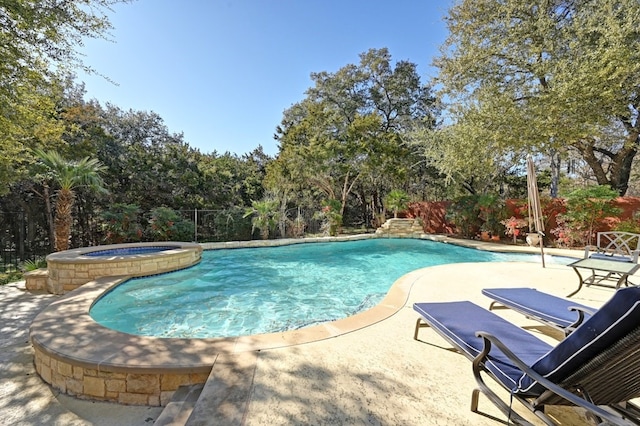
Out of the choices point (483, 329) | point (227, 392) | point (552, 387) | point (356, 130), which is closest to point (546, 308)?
point (483, 329)

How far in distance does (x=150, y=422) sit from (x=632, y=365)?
10.7 ft

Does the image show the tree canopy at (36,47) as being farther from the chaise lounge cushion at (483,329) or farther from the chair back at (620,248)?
the chair back at (620,248)

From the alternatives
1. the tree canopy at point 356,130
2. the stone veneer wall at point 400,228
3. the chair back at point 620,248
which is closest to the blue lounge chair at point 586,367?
the chair back at point 620,248

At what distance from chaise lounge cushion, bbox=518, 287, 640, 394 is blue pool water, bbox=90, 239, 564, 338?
11.3 ft

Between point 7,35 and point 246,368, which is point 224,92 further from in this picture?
point 246,368

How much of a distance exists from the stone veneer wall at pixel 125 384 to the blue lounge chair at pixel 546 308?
3261 millimetres

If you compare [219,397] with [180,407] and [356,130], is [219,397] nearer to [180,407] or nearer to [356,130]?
[180,407]

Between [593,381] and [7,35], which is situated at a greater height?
[7,35]

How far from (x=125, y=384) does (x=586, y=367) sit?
342 cm

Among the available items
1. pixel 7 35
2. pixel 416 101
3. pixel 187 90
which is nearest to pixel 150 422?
pixel 7 35

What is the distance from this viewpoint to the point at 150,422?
7.82 ft

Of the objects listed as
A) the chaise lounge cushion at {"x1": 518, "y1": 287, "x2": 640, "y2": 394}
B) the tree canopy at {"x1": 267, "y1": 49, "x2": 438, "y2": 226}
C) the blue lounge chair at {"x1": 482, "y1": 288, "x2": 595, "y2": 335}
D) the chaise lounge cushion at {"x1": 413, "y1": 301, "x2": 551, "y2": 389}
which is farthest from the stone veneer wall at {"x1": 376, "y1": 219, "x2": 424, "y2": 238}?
the chaise lounge cushion at {"x1": 518, "y1": 287, "x2": 640, "y2": 394}

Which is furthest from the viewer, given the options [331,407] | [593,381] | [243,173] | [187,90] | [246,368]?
[243,173]

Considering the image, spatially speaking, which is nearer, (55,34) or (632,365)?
(632,365)
